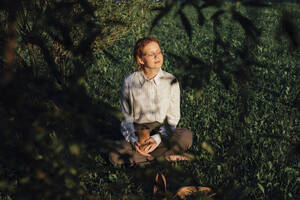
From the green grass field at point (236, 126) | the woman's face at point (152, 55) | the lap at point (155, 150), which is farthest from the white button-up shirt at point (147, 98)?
the green grass field at point (236, 126)

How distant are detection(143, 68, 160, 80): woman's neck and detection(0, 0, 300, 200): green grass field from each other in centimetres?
42

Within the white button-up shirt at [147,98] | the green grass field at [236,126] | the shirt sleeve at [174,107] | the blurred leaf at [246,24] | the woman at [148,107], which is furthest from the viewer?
the shirt sleeve at [174,107]

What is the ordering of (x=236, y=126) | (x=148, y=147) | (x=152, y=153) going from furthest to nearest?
(x=236, y=126) → (x=152, y=153) → (x=148, y=147)

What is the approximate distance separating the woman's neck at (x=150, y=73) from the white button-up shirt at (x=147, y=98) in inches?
1.6

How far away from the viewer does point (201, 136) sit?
16.0 feet

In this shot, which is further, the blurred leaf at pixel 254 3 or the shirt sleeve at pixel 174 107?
the shirt sleeve at pixel 174 107

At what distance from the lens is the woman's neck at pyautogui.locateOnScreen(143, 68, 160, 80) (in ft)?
12.5

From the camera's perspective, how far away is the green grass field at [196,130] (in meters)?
1.54

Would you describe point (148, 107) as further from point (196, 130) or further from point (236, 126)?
point (236, 126)

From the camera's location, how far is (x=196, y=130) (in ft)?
16.7

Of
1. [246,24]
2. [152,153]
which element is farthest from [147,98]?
[246,24]

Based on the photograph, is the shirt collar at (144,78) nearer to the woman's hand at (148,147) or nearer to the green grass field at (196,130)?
the green grass field at (196,130)

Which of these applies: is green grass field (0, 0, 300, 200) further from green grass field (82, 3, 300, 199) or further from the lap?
the lap

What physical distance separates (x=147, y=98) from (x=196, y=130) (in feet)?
4.99
